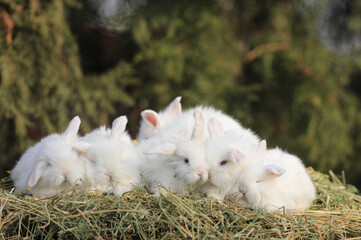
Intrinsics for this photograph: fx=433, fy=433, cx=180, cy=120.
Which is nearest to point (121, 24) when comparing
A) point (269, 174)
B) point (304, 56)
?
point (304, 56)

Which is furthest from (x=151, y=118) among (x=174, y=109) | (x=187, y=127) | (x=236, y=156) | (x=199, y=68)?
(x=199, y=68)

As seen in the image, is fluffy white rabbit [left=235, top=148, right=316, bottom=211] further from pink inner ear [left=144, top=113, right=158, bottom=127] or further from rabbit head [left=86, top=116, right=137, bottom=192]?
pink inner ear [left=144, top=113, right=158, bottom=127]

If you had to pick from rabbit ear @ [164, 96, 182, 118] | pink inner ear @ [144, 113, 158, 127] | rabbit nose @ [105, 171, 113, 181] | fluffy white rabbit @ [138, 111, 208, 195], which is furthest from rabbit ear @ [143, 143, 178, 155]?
rabbit ear @ [164, 96, 182, 118]

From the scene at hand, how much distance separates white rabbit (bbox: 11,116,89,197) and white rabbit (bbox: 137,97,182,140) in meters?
0.81

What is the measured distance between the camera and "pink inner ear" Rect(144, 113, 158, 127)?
12.7 ft

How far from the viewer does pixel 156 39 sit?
585 cm

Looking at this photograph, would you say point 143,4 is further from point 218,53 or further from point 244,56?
point 244,56

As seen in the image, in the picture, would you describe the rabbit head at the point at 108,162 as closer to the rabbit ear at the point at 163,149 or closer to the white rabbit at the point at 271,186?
the rabbit ear at the point at 163,149

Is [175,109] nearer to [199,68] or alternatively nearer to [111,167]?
[111,167]

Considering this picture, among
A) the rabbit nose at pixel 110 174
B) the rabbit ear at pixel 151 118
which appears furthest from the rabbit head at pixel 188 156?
the rabbit ear at pixel 151 118

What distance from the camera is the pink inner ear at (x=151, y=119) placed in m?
3.87

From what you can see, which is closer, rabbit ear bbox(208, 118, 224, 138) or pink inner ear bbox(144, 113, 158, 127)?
rabbit ear bbox(208, 118, 224, 138)

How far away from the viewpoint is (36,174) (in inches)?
117

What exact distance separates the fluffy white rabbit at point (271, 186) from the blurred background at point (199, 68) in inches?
99.2
